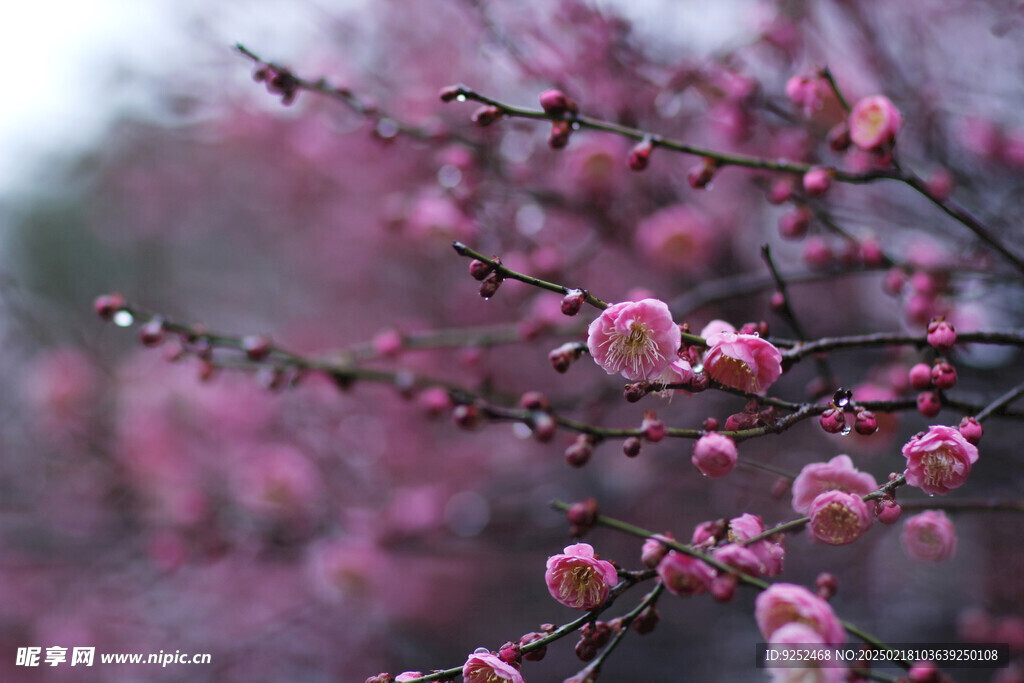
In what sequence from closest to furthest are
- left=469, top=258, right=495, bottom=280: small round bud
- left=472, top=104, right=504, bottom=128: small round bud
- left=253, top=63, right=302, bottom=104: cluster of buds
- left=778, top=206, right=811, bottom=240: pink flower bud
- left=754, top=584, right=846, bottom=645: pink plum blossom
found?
left=754, top=584, right=846, bottom=645: pink plum blossom, left=469, top=258, right=495, bottom=280: small round bud, left=472, top=104, right=504, bottom=128: small round bud, left=253, top=63, right=302, bottom=104: cluster of buds, left=778, top=206, right=811, bottom=240: pink flower bud

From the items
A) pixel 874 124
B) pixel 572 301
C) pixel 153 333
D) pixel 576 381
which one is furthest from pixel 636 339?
pixel 576 381

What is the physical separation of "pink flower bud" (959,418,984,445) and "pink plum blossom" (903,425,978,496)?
0.01m

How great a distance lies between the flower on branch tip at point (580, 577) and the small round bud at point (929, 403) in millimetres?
333

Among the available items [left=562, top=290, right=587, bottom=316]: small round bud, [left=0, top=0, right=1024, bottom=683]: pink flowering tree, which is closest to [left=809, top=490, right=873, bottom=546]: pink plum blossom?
[left=0, top=0, right=1024, bottom=683]: pink flowering tree

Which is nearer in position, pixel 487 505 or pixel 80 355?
pixel 487 505

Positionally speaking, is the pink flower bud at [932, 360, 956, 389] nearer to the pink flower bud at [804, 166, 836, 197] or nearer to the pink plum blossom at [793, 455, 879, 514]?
the pink plum blossom at [793, 455, 879, 514]

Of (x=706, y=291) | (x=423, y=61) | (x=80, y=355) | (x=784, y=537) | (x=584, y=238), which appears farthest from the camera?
(x=80, y=355)

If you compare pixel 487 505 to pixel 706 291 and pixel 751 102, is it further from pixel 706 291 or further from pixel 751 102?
pixel 751 102

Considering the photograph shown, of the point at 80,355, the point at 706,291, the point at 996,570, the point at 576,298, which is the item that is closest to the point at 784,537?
the point at 576,298

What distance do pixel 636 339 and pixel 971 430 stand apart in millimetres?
293

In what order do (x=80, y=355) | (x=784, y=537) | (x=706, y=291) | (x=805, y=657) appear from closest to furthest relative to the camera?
(x=805, y=657) → (x=784, y=537) → (x=706, y=291) → (x=80, y=355)

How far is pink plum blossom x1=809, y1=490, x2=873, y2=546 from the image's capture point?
516mm

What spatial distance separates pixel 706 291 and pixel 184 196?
342 cm

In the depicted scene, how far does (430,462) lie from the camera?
2428mm
